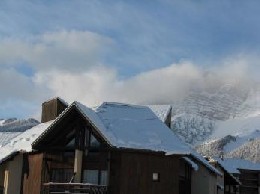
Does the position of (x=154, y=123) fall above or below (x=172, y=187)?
above

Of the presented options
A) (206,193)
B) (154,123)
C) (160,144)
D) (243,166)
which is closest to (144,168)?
(160,144)

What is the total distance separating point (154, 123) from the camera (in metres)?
37.5

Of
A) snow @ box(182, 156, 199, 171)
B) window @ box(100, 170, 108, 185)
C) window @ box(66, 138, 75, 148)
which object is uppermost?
window @ box(66, 138, 75, 148)

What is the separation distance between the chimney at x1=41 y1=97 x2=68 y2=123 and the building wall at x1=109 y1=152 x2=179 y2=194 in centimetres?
907

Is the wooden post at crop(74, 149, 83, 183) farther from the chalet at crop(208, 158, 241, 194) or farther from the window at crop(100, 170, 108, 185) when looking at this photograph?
the chalet at crop(208, 158, 241, 194)

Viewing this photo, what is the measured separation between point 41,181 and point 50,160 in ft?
4.99

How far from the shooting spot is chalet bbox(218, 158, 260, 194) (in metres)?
83.5

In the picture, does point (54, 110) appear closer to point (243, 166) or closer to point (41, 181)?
point (41, 181)

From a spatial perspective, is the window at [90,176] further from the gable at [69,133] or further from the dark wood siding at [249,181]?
the dark wood siding at [249,181]

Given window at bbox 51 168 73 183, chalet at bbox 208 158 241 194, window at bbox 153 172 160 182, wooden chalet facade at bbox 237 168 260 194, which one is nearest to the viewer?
window at bbox 153 172 160 182

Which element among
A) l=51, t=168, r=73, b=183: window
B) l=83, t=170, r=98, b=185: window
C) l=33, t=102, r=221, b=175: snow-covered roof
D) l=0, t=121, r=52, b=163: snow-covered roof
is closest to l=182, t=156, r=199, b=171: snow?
l=33, t=102, r=221, b=175: snow-covered roof

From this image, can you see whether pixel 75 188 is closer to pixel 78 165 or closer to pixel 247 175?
pixel 78 165

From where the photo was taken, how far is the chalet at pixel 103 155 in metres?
33.5

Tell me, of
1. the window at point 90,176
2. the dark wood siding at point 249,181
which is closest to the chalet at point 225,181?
the window at point 90,176
